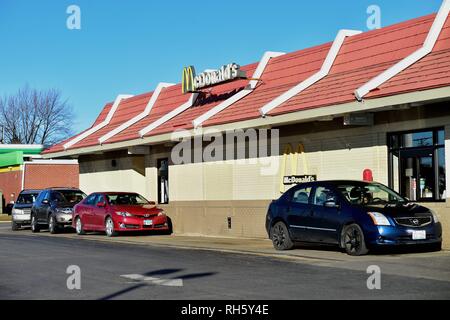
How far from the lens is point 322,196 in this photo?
1628cm

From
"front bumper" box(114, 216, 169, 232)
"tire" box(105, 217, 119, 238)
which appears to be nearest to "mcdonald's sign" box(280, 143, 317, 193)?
"front bumper" box(114, 216, 169, 232)

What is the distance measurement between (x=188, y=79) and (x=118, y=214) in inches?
243

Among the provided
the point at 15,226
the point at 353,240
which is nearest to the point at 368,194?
the point at 353,240

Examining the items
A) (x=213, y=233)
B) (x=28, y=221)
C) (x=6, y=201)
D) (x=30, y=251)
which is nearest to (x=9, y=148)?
(x=6, y=201)

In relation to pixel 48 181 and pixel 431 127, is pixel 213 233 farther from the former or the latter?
pixel 48 181

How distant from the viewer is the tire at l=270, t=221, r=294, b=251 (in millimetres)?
17188

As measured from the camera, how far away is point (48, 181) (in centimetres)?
5466

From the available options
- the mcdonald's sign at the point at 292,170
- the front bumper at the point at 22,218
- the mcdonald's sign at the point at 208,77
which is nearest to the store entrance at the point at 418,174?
the mcdonald's sign at the point at 292,170

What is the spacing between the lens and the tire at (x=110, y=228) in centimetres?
2377

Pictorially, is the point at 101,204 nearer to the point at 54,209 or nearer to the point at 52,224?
the point at 54,209

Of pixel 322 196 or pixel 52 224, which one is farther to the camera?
pixel 52 224

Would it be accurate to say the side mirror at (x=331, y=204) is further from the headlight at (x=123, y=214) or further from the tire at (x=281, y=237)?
the headlight at (x=123, y=214)

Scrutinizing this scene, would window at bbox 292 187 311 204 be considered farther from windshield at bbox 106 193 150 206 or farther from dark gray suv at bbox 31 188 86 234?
dark gray suv at bbox 31 188 86 234

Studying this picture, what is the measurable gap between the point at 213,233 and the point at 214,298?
1542cm
